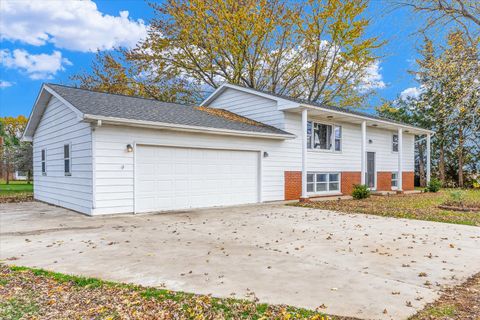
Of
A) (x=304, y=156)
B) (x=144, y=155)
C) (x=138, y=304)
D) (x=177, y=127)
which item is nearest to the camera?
(x=138, y=304)

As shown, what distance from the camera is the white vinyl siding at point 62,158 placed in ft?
31.4

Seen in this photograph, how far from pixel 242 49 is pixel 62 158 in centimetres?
1424

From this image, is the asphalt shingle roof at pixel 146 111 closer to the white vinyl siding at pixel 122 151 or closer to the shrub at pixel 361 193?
the white vinyl siding at pixel 122 151

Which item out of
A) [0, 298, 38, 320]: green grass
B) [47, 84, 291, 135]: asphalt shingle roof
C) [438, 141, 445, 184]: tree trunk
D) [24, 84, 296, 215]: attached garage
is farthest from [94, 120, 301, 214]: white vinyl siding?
[438, 141, 445, 184]: tree trunk

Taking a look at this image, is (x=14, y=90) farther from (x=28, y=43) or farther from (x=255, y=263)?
(x=255, y=263)

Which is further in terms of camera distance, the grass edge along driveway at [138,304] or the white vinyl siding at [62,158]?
the white vinyl siding at [62,158]

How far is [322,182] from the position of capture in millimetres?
15750

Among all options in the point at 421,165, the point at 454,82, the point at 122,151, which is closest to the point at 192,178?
the point at 122,151

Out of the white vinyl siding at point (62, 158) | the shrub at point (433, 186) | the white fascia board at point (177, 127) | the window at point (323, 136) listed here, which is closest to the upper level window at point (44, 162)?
the white vinyl siding at point (62, 158)

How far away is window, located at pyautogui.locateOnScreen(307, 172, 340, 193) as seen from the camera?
1527 cm

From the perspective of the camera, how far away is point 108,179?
9344 mm

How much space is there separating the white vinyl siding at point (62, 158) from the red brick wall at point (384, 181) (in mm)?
15101

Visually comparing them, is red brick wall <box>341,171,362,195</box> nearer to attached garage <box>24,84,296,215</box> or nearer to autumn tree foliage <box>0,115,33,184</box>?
attached garage <box>24,84,296,215</box>

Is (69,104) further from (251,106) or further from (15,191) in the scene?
(15,191)
